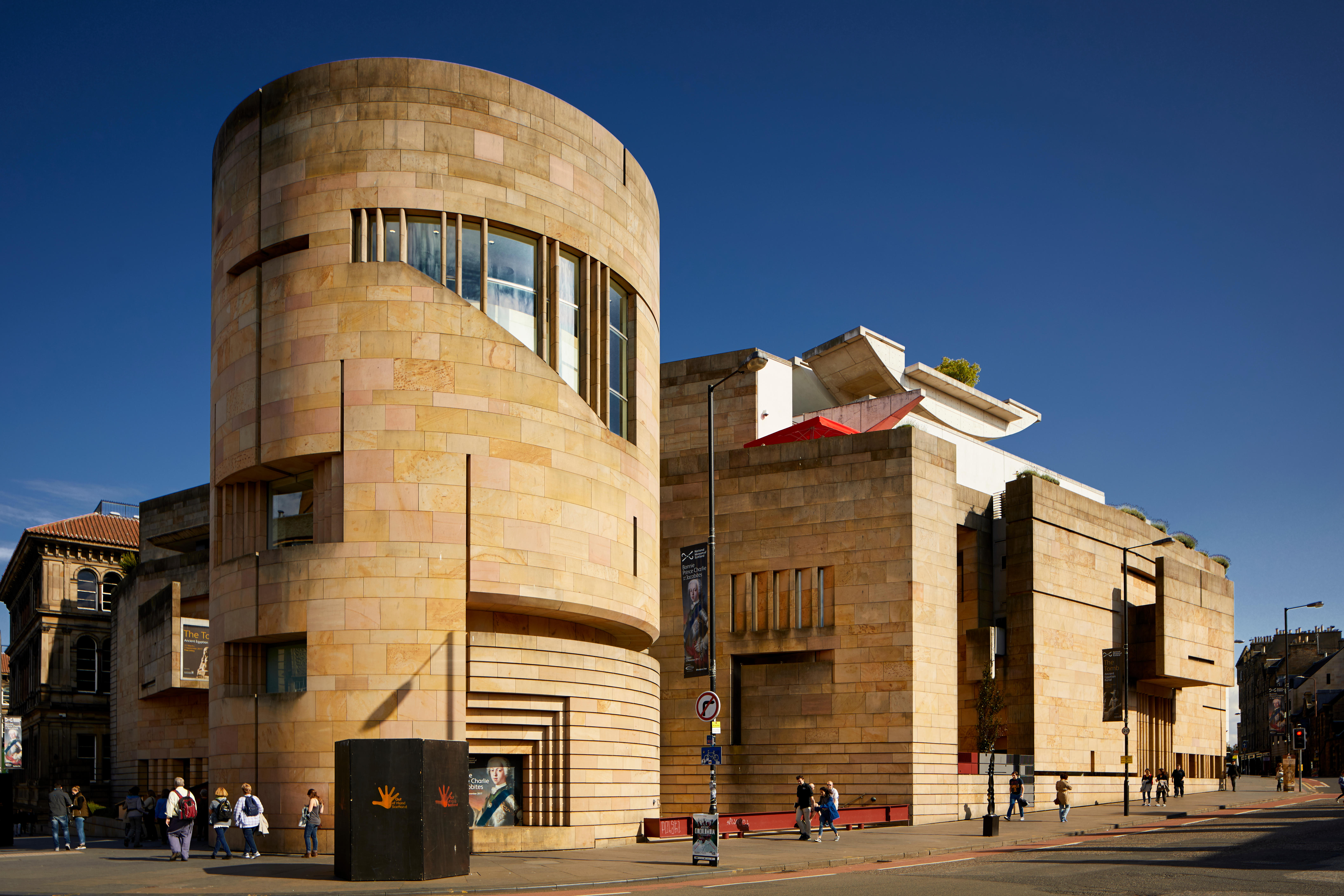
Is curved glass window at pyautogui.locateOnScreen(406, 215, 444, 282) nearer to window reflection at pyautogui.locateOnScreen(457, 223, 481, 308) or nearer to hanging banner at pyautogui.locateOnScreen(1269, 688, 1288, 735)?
window reflection at pyautogui.locateOnScreen(457, 223, 481, 308)

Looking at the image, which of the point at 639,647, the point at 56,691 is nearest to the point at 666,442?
the point at 639,647

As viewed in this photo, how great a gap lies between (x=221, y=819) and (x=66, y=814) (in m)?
6.43

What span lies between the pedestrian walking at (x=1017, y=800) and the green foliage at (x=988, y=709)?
100 inches

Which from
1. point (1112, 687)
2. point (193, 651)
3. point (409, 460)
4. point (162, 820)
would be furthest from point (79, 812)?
point (1112, 687)

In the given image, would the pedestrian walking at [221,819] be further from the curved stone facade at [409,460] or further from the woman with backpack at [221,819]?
the curved stone facade at [409,460]

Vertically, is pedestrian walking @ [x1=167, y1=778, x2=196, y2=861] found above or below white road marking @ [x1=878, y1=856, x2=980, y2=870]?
above

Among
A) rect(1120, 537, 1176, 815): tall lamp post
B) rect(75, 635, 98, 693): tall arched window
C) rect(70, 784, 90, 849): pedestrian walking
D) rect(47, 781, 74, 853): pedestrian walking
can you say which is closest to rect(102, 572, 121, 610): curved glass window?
rect(75, 635, 98, 693): tall arched window

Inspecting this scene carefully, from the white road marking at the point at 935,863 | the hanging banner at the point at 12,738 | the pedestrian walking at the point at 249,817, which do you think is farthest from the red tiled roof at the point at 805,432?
the hanging banner at the point at 12,738

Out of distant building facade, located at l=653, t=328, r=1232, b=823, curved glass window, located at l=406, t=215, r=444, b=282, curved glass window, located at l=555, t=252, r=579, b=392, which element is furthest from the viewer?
distant building facade, located at l=653, t=328, r=1232, b=823

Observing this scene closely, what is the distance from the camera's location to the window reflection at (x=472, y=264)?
2970 centimetres

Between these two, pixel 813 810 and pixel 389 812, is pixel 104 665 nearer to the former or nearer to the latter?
pixel 813 810

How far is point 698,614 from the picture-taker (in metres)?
26.8

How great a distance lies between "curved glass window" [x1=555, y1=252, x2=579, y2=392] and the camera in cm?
3123

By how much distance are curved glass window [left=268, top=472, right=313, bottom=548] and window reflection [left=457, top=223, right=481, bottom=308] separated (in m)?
5.70
